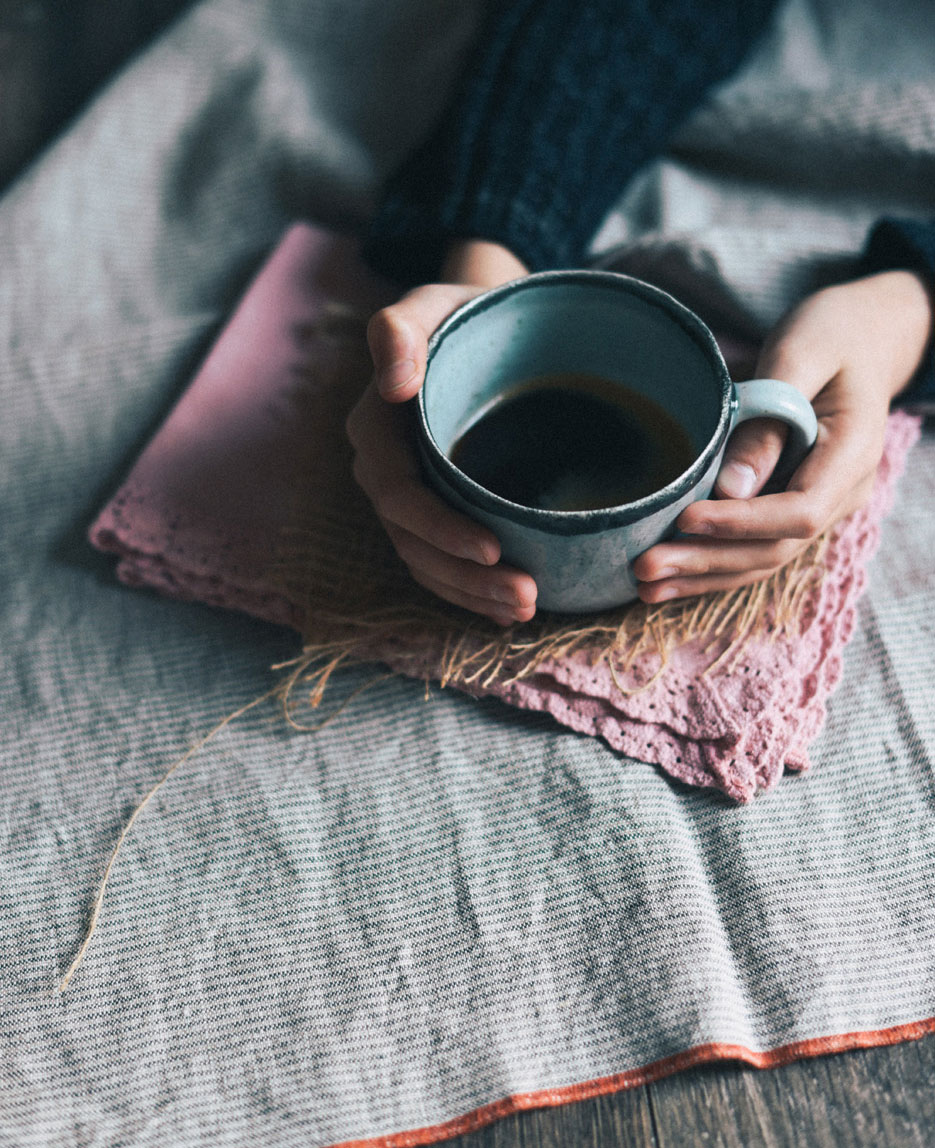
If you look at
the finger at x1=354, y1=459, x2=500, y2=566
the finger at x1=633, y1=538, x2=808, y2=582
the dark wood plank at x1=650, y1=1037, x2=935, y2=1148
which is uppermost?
the finger at x1=354, y1=459, x2=500, y2=566

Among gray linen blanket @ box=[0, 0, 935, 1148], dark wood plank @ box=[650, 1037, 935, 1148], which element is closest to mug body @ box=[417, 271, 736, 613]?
gray linen blanket @ box=[0, 0, 935, 1148]

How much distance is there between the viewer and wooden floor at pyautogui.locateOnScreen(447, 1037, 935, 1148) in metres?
0.40

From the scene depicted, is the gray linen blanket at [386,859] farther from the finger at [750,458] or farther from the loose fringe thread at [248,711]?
the finger at [750,458]

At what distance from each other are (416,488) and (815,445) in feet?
0.66

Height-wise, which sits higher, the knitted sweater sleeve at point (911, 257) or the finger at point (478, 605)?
the knitted sweater sleeve at point (911, 257)

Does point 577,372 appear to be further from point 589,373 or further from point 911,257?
point 911,257

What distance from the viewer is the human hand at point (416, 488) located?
403 millimetres

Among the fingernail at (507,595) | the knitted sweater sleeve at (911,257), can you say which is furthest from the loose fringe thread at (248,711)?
the knitted sweater sleeve at (911,257)

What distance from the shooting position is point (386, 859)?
46 centimetres

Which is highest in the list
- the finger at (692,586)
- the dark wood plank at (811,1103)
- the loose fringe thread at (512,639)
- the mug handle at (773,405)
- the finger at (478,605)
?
the mug handle at (773,405)

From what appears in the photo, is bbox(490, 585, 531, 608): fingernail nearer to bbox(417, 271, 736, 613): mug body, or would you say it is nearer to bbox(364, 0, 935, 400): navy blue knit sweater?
bbox(417, 271, 736, 613): mug body

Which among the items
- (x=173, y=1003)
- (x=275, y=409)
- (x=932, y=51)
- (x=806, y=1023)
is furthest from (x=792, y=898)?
(x=932, y=51)

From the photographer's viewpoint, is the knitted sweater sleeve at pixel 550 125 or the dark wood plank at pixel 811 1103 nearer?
the dark wood plank at pixel 811 1103

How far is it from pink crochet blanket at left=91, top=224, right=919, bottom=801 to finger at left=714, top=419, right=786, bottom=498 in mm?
91
